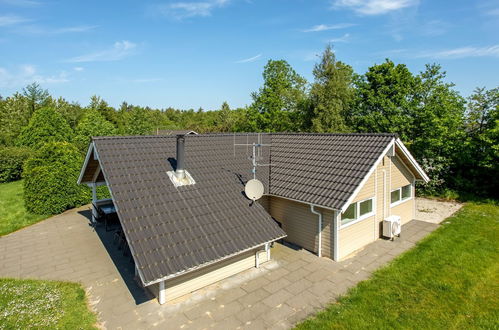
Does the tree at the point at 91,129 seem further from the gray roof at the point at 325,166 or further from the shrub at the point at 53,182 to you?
the gray roof at the point at 325,166

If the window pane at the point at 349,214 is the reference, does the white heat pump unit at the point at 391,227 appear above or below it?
below

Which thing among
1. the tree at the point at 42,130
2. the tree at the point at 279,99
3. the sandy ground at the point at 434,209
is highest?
the tree at the point at 279,99

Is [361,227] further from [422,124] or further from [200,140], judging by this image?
[422,124]

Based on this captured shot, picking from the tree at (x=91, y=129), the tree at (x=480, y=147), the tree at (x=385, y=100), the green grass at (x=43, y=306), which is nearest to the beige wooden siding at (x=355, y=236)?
the green grass at (x=43, y=306)

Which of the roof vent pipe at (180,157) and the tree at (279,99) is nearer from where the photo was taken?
the roof vent pipe at (180,157)

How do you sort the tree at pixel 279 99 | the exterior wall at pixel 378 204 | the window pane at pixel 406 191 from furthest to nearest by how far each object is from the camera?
the tree at pixel 279 99 → the window pane at pixel 406 191 → the exterior wall at pixel 378 204

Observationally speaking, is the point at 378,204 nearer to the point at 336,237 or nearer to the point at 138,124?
the point at 336,237

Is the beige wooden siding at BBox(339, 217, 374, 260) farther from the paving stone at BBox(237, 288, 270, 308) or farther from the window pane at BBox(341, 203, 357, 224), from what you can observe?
the paving stone at BBox(237, 288, 270, 308)

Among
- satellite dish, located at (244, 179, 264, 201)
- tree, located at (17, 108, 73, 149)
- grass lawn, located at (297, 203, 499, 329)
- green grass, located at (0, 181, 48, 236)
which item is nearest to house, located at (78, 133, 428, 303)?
satellite dish, located at (244, 179, 264, 201)
